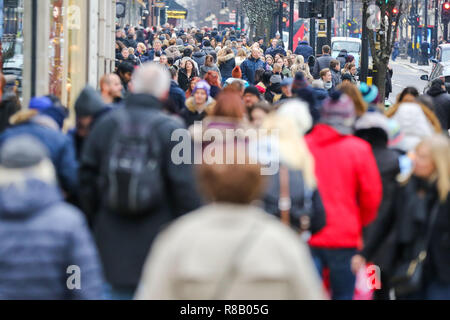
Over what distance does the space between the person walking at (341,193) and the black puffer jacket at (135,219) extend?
87 cm

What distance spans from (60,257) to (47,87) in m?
8.58

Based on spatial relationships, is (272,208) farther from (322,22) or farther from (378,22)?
(322,22)

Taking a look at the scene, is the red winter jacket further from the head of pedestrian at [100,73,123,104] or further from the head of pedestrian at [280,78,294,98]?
the head of pedestrian at [280,78,294,98]

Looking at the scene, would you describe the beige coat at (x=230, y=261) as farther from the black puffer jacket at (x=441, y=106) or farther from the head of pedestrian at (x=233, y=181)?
the black puffer jacket at (x=441, y=106)

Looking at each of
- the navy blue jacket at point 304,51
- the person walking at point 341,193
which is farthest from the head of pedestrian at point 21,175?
the navy blue jacket at point 304,51

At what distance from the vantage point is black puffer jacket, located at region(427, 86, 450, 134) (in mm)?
Result: 14062

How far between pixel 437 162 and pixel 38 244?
2.54 metres

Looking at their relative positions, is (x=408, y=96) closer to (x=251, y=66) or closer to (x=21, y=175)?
(x=21, y=175)

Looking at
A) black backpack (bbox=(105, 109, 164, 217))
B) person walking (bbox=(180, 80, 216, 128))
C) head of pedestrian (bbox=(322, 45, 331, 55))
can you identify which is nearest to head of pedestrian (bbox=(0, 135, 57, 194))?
black backpack (bbox=(105, 109, 164, 217))

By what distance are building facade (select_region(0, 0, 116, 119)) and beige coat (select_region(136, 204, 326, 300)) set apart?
29.8 ft

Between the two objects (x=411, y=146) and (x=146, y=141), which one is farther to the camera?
(x=411, y=146)

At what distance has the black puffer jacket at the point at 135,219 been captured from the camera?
20.4 ft
